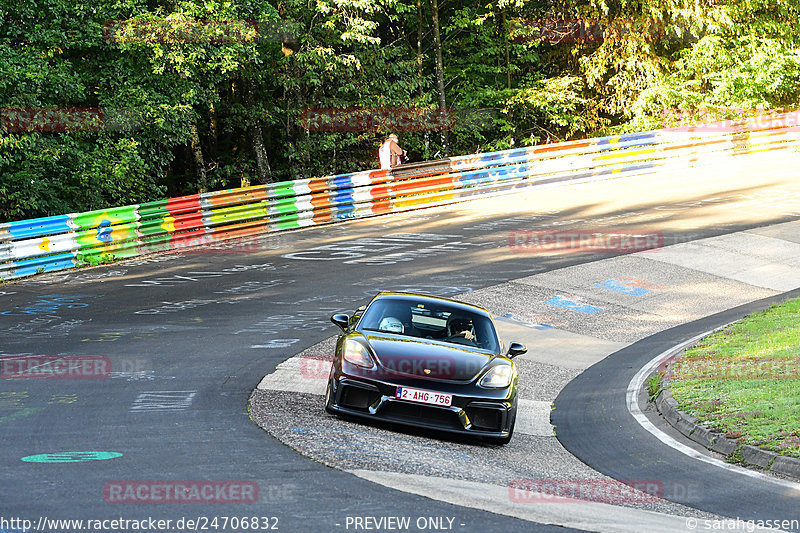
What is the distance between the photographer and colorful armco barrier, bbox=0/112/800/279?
1936cm

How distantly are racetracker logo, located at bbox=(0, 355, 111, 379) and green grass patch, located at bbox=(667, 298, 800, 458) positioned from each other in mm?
7069

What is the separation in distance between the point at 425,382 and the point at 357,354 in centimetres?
81

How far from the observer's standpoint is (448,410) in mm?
8805

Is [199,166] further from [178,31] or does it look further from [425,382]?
[425,382]

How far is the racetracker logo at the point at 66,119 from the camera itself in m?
19.8

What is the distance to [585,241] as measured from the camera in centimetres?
2186

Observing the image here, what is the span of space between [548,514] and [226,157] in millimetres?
25293

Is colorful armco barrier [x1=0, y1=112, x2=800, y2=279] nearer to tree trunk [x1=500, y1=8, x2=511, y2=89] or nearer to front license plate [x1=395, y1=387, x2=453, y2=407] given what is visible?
tree trunk [x1=500, y1=8, x2=511, y2=89]

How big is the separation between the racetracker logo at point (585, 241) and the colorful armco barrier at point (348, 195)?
4951 mm

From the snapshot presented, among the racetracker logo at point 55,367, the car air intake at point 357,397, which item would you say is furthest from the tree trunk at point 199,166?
the car air intake at point 357,397

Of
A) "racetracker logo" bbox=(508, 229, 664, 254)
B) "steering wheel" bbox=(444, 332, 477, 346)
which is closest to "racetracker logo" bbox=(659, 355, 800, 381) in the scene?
"steering wheel" bbox=(444, 332, 477, 346)

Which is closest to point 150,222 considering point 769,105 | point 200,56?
point 200,56

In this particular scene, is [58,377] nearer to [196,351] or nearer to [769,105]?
[196,351]

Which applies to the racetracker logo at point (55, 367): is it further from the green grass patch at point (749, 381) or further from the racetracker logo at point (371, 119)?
the racetracker logo at point (371, 119)
